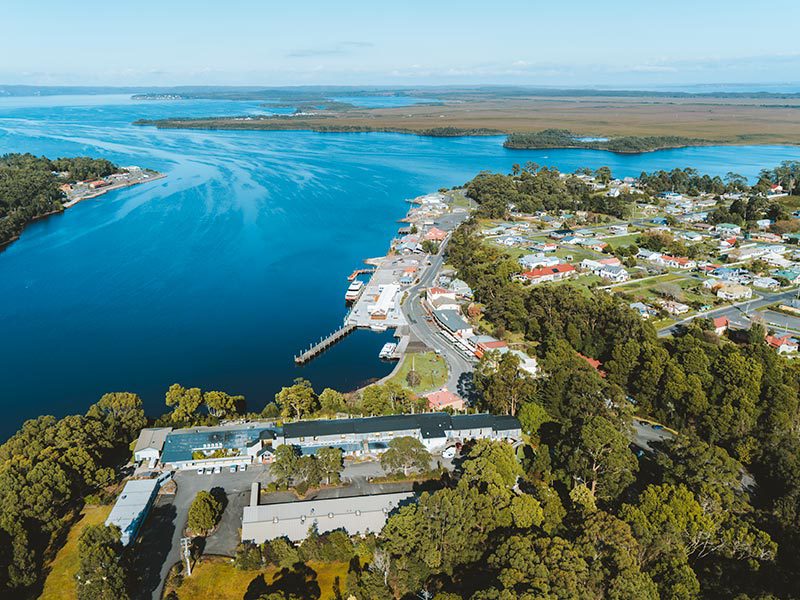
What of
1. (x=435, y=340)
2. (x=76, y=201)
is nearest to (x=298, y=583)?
(x=435, y=340)

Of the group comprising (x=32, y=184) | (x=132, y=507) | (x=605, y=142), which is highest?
(x=32, y=184)

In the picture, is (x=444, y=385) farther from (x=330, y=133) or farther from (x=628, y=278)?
(x=330, y=133)

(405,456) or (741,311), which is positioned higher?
(405,456)

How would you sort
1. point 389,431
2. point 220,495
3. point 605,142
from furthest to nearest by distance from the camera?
point 605,142
point 389,431
point 220,495

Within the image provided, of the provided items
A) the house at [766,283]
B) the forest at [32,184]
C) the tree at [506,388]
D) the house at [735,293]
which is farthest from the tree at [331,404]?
the forest at [32,184]

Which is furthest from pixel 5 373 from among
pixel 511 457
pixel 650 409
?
pixel 650 409

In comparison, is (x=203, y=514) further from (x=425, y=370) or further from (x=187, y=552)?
(x=425, y=370)
